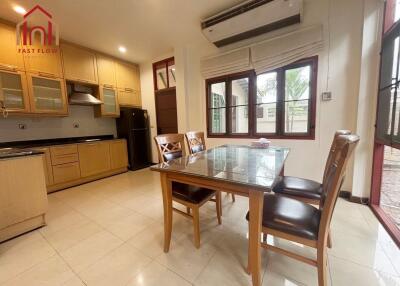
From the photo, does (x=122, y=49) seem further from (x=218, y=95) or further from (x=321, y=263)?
(x=321, y=263)

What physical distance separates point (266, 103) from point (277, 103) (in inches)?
7.2

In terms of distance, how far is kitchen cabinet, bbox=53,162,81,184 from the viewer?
306 cm

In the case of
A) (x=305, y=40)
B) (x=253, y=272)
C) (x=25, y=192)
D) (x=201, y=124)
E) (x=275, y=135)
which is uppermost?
(x=305, y=40)

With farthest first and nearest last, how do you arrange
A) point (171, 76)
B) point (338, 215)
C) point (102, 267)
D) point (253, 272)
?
point (171, 76) < point (338, 215) < point (102, 267) < point (253, 272)

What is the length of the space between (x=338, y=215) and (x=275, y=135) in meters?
1.36

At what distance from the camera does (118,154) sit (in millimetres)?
4051

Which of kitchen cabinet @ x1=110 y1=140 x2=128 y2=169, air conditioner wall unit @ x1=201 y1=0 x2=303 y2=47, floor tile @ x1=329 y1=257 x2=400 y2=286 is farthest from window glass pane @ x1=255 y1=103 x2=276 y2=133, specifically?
kitchen cabinet @ x1=110 y1=140 x2=128 y2=169

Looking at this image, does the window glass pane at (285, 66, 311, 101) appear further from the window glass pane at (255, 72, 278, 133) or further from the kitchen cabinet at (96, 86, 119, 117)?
the kitchen cabinet at (96, 86, 119, 117)

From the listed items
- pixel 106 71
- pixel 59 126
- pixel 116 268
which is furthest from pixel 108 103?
pixel 116 268

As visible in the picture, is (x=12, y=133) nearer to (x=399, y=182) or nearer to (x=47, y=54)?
(x=47, y=54)

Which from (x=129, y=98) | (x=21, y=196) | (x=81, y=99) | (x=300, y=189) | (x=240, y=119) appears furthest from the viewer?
(x=129, y=98)

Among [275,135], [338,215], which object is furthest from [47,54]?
[338,215]

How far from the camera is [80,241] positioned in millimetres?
1720

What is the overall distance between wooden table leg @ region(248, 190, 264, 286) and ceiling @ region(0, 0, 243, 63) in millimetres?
2588
